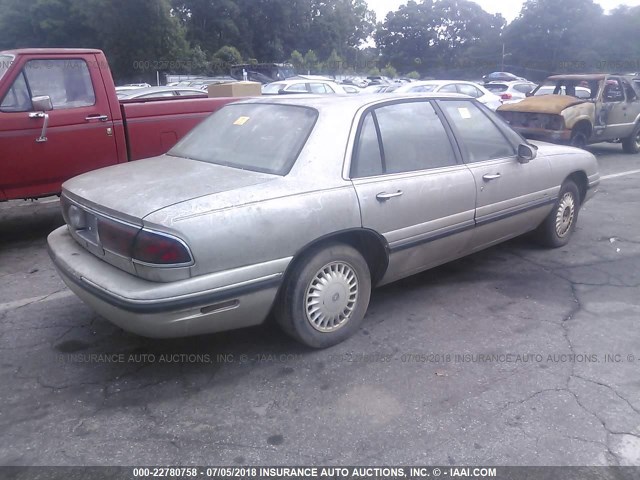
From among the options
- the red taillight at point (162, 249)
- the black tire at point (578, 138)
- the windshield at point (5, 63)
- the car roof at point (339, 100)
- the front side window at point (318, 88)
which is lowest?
the black tire at point (578, 138)

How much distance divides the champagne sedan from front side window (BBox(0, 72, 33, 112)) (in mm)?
2162

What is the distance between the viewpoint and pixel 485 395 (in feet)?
10.1

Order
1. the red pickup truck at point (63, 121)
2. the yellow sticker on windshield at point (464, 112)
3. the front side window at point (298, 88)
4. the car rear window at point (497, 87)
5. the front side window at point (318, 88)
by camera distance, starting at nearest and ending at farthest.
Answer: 1. the yellow sticker on windshield at point (464, 112)
2. the red pickup truck at point (63, 121)
3. the front side window at point (298, 88)
4. the front side window at point (318, 88)
5. the car rear window at point (497, 87)

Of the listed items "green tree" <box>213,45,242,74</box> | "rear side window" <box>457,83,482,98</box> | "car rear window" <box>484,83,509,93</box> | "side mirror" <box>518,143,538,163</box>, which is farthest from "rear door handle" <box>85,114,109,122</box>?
"green tree" <box>213,45,242,74</box>

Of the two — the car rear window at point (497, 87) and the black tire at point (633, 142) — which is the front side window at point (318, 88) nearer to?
the black tire at point (633, 142)

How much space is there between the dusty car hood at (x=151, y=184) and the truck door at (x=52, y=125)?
203 cm

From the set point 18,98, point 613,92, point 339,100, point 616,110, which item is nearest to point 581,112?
point 616,110

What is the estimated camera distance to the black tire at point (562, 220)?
17.0 feet

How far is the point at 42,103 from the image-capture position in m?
5.25

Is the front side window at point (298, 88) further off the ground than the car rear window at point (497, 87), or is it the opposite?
the front side window at point (298, 88)

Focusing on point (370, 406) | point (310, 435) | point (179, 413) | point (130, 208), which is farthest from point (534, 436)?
point (130, 208)

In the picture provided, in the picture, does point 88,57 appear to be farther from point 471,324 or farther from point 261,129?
point 471,324

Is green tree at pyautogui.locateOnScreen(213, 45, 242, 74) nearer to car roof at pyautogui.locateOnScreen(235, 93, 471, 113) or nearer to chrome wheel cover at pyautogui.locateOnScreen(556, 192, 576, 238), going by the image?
chrome wheel cover at pyautogui.locateOnScreen(556, 192, 576, 238)

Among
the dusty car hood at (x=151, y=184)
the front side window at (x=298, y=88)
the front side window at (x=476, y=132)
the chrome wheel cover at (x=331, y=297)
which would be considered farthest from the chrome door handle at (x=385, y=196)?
the front side window at (x=298, y=88)
